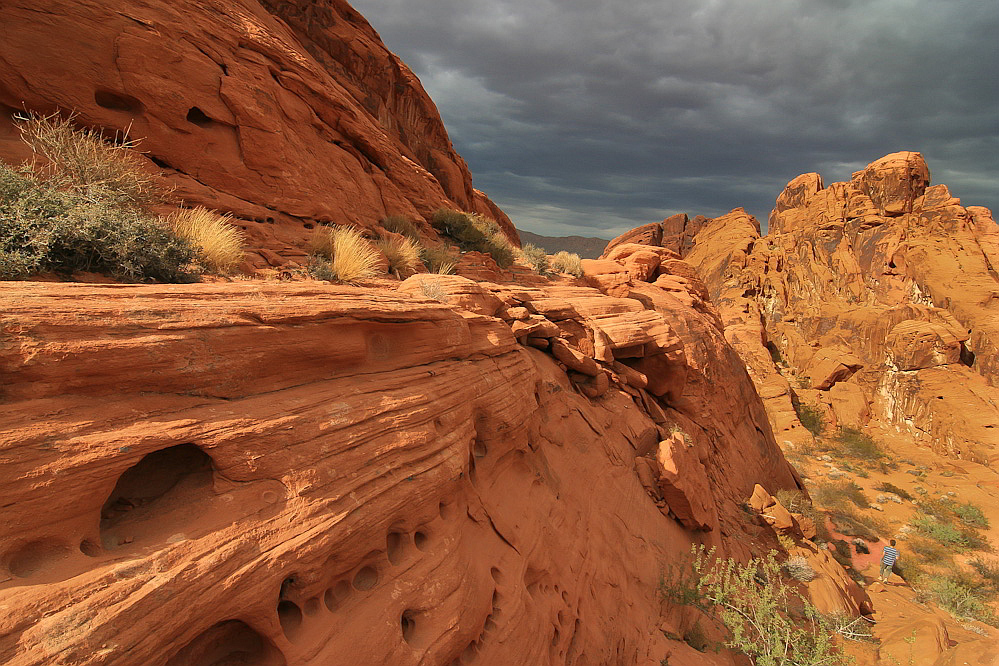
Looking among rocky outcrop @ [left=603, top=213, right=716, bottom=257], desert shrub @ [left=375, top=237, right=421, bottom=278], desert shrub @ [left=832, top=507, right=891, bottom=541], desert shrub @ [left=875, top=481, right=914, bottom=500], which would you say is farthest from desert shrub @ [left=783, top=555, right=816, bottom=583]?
rocky outcrop @ [left=603, top=213, right=716, bottom=257]

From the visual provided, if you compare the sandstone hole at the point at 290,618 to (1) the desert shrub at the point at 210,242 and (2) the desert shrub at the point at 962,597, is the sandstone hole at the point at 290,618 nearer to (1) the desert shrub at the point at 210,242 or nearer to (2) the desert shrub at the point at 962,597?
(1) the desert shrub at the point at 210,242

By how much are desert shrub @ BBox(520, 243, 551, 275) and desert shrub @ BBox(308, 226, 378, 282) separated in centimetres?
652

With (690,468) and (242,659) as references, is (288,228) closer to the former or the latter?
(242,659)

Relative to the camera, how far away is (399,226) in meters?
10.6

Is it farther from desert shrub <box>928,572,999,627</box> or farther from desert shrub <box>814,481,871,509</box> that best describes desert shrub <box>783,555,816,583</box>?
desert shrub <box>814,481,871,509</box>

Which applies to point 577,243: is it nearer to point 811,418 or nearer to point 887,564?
point 811,418

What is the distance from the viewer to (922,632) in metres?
8.35

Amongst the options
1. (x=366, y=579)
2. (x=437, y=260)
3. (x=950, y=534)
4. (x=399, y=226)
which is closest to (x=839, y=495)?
(x=950, y=534)

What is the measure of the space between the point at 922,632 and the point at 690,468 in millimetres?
5701

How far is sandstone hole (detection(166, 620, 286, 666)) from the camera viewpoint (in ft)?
8.05

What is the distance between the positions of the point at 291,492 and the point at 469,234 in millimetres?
10369

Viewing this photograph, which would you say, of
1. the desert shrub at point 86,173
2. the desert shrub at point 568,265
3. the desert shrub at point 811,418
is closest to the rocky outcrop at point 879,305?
the desert shrub at point 811,418

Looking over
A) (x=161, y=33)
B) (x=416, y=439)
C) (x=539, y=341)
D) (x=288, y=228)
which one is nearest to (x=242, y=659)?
(x=416, y=439)

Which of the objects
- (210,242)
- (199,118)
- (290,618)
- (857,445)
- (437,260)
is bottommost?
(857,445)
